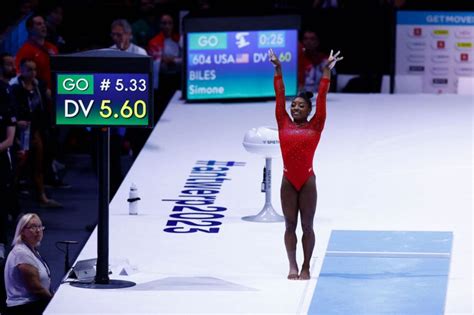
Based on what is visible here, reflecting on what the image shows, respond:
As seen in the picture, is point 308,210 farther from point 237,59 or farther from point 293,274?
point 237,59

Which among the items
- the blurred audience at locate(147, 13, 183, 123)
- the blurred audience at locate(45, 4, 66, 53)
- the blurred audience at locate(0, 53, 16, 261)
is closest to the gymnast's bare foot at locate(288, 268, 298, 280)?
the blurred audience at locate(0, 53, 16, 261)

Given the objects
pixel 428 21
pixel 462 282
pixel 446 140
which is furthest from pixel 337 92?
pixel 462 282

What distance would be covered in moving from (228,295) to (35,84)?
462 centimetres

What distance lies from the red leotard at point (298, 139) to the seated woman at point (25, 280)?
1.84 m

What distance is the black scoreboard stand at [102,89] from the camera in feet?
34.2

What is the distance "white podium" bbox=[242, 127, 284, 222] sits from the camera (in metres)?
12.1

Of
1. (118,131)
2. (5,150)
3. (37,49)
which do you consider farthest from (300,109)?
(37,49)

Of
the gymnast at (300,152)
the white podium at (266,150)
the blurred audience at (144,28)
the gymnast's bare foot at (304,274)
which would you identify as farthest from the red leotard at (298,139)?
the blurred audience at (144,28)

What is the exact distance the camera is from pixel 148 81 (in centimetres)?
1045

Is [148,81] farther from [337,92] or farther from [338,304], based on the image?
[337,92]

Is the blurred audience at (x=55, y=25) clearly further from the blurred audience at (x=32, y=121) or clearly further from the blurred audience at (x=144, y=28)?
the blurred audience at (x=32, y=121)

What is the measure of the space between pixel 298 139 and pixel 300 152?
0.10m

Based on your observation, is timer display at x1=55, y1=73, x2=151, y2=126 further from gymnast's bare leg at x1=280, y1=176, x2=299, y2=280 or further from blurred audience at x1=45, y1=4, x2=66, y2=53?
blurred audience at x1=45, y1=4, x2=66, y2=53

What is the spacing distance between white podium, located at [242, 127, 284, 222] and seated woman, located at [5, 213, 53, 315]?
2492 millimetres
